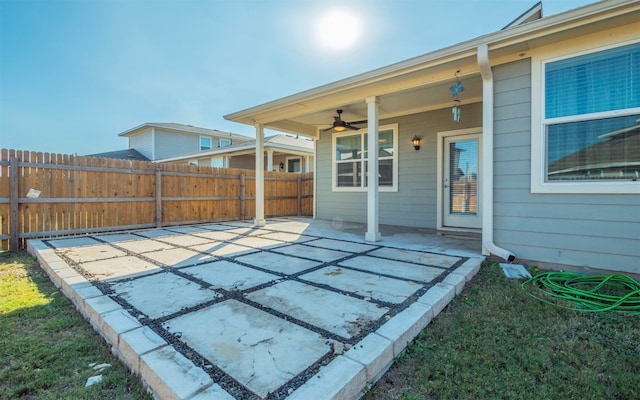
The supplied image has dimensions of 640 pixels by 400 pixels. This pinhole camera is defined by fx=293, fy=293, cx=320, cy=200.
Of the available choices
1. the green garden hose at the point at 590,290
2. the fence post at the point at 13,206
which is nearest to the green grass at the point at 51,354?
the fence post at the point at 13,206

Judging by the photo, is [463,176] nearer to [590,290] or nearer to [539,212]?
[539,212]

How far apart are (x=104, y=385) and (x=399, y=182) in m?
6.09

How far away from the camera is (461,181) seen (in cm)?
589

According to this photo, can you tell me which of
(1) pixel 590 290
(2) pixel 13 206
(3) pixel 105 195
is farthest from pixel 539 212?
(2) pixel 13 206

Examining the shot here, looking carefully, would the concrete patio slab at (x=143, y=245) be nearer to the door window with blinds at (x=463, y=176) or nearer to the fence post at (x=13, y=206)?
the fence post at (x=13, y=206)

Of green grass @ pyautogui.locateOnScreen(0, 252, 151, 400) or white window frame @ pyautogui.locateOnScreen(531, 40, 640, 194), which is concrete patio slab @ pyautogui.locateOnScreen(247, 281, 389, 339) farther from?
white window frame @ pyautogui.locateOnScreen(531, 40, 640, 194)

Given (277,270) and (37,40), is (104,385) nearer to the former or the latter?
(277,270)

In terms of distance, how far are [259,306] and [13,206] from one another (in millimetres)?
5373

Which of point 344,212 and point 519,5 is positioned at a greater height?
point 519,5

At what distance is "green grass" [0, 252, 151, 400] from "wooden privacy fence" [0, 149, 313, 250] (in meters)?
3.10

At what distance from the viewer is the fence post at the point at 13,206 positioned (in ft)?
15.9

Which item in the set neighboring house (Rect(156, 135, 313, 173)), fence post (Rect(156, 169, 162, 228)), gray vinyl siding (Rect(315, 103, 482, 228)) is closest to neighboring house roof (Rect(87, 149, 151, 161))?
neighboring house (Rect(156, 135, 313, 173))

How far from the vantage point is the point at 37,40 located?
8922mm

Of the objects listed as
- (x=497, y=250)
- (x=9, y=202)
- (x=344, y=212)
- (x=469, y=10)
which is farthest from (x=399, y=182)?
(x=9, y=202)
